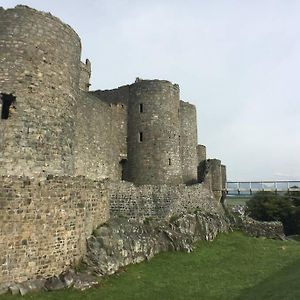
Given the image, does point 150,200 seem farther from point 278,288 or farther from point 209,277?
point 278,288

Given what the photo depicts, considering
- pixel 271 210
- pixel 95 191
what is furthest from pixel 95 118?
pixel 271 210

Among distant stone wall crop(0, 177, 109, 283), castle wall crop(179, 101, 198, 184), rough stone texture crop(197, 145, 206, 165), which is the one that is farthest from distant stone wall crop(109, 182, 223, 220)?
rough stone texture crop(197, 145, 206, 165)

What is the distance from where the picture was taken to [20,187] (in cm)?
1202

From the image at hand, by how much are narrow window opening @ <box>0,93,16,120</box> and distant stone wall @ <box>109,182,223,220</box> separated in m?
7.32

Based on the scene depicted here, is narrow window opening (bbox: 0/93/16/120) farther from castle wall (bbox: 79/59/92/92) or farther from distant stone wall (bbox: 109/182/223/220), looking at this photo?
castle wall (bbox: 79/59/92/92)

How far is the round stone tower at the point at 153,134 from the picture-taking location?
25.3 metres

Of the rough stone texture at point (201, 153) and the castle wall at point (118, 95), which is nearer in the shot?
the castle wall at point (118, 95)

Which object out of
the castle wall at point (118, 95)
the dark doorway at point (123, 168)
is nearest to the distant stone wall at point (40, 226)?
the dark doorway at point (123, 168)

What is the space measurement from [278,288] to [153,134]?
15.2m

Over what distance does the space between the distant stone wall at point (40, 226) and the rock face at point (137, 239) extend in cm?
88

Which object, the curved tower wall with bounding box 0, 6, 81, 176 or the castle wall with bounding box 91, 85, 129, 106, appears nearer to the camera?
the curved tower wall with bounding box 0, 6, 81, 176

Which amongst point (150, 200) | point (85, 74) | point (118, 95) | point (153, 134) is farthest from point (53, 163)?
point (85, 74)

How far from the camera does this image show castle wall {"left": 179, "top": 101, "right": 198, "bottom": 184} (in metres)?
29.5

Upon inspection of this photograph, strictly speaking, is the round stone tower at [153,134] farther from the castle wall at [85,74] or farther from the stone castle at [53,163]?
the castle wall at [85,74]
